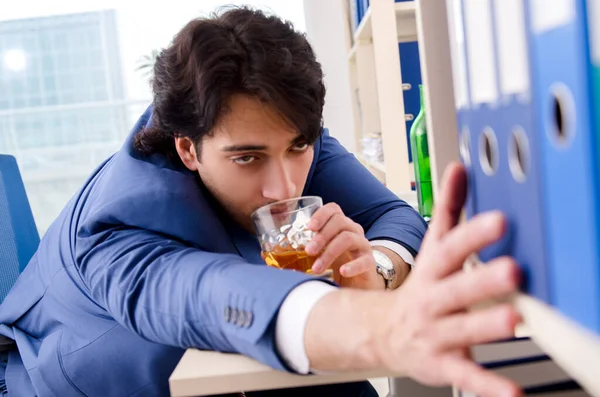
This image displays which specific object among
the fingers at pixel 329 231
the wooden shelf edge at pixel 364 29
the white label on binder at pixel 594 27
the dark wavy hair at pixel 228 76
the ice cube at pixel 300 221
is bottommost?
the fingers at pixel 329 231

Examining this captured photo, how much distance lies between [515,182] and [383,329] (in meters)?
0.18

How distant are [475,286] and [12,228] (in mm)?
1496

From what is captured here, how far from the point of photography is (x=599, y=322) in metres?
0.33

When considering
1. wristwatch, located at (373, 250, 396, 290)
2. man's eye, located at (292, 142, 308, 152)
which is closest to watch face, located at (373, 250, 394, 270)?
wristwatch, located at (373, 250, 396, 290)

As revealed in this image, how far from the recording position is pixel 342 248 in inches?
38.6

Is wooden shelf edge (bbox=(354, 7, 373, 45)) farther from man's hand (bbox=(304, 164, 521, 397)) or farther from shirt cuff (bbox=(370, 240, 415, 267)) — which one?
man's hand (bbox=(304, 164, 521, 397))

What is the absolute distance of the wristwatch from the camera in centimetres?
109

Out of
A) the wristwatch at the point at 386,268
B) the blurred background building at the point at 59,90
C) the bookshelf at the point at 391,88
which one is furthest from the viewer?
the blurred background building at the point at 59,90

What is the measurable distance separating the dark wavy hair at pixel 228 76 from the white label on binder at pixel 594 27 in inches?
32.5

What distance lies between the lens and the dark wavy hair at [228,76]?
1142mm

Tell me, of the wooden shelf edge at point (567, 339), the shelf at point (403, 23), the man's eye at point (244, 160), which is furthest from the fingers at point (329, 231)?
the shelf at point (403, 23)

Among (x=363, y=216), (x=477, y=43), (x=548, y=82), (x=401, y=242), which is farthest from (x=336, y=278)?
(x=548, y=82)

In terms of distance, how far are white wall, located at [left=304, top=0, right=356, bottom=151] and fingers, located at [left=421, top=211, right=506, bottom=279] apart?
12.5ft

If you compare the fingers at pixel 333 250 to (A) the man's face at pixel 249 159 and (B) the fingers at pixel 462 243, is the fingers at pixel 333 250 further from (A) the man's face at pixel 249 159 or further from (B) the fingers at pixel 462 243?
(B) the fingers at pixel 462 243
